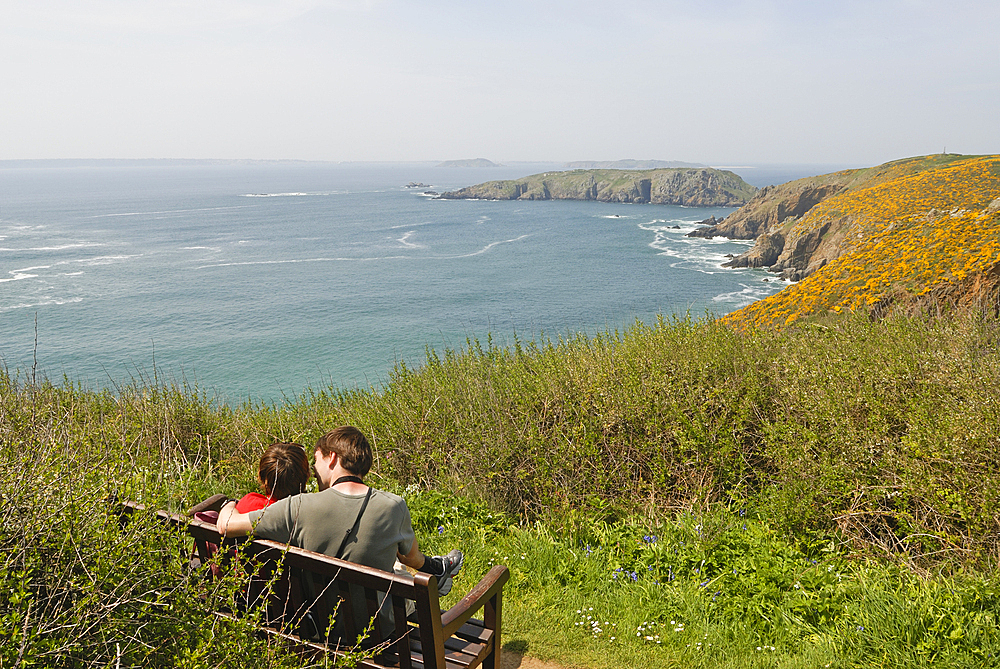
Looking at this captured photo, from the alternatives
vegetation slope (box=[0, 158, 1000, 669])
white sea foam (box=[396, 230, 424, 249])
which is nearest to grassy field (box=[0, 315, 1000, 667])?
vegetation slope (box=[0, 158, 1000, 669])

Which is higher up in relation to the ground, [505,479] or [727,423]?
[727,423]

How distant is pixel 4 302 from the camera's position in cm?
4491

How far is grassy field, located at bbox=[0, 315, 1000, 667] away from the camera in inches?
91.2

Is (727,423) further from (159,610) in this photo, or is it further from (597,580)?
(159,610)

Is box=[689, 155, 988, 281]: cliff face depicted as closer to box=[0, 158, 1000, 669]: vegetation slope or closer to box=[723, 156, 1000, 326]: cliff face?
box=[723, 156, 1000, 326]: cliff face

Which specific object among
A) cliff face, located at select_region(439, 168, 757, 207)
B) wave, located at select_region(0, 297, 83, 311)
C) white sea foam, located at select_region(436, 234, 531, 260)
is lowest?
wave, located at select_region(0, 297, 83, 311)

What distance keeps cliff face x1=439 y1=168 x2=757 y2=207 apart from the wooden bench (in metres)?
126

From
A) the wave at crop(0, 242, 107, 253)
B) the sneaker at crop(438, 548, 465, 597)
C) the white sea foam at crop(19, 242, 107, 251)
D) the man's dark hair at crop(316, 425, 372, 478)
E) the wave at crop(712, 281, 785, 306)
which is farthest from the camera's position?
the white sea foam at crop(19, 242, 107, 251)

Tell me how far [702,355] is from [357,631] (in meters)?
4.69

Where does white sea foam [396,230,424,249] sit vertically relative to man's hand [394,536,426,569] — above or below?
below

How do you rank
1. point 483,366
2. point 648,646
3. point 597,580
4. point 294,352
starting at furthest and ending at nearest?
point 294,352 < point 483,366 < point 597,580 < point 648,646

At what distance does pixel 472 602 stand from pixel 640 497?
284 cm

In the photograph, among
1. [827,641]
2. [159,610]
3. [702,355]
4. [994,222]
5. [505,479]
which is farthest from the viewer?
[994,222]

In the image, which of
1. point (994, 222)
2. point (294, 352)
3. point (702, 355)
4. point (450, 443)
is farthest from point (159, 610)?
point (294, 352)
